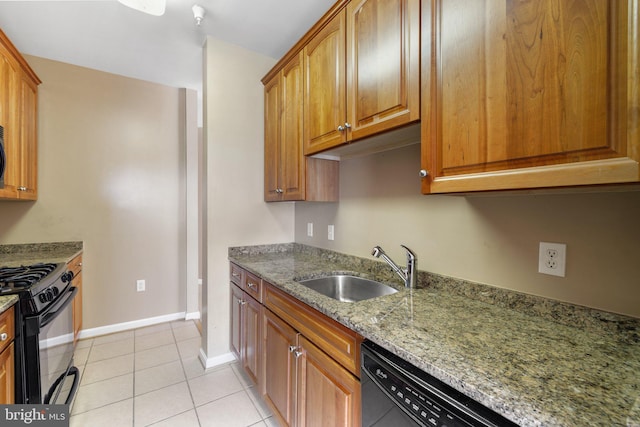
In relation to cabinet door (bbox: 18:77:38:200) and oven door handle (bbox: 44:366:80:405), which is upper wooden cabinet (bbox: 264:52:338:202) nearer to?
oven door handle (bbox: 44:366:80:405)

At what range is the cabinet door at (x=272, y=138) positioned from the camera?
215 cm

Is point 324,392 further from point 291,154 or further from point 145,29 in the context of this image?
point 145,29

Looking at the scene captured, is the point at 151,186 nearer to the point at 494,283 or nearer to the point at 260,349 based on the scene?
the point at 260,349

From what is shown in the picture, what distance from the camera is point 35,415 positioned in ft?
4.29

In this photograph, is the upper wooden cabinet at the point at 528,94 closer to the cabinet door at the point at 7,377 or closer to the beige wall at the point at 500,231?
the beige wall at the point at 500,231

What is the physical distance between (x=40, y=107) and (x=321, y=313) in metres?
3.12

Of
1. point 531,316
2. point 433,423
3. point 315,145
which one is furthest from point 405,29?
point 433,423

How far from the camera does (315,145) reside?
171 cm

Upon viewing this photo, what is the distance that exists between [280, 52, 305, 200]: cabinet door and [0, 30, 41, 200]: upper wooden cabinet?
5.83 ft

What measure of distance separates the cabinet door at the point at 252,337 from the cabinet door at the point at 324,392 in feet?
1.67

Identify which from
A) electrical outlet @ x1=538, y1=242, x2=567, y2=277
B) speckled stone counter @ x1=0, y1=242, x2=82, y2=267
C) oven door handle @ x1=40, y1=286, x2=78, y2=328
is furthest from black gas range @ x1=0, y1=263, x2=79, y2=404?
electrical outlet @ x1=538, y1=242, x2=567, y2=277

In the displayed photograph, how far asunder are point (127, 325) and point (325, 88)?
3.04 meters

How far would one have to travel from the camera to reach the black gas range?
1.28 metres

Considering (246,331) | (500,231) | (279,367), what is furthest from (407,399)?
(246,331)
